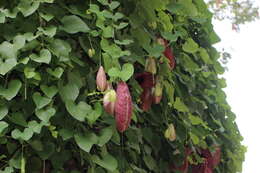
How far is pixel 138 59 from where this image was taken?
1.30m

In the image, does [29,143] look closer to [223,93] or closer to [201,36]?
[201,36]

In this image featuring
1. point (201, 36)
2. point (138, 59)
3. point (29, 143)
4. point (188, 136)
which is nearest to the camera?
point (29, 143)

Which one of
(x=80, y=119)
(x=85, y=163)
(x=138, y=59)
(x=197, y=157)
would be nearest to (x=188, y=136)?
(x=197, y=157)

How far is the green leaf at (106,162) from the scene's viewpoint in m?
1.11

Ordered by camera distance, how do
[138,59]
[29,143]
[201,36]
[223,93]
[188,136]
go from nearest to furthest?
[29,143], [138,59], [188,136], [201,36], [223,93]

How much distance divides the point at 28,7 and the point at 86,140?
0.33 meters

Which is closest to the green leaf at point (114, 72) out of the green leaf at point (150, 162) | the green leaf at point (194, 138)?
the green leaf at point (150, 162)

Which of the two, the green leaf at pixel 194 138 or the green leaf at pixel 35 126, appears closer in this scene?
the green leaf at pixel 35 126

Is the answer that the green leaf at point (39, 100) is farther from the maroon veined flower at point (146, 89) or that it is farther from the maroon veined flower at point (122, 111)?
the maroon veined flower at point (146, 89)

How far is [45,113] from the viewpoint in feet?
3.39

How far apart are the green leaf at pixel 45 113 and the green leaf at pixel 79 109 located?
0.13 ft

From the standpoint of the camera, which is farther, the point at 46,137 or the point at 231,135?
the point at 231,135

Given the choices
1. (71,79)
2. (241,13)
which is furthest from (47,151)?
(241,13)

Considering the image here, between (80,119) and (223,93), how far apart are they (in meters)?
1.24
